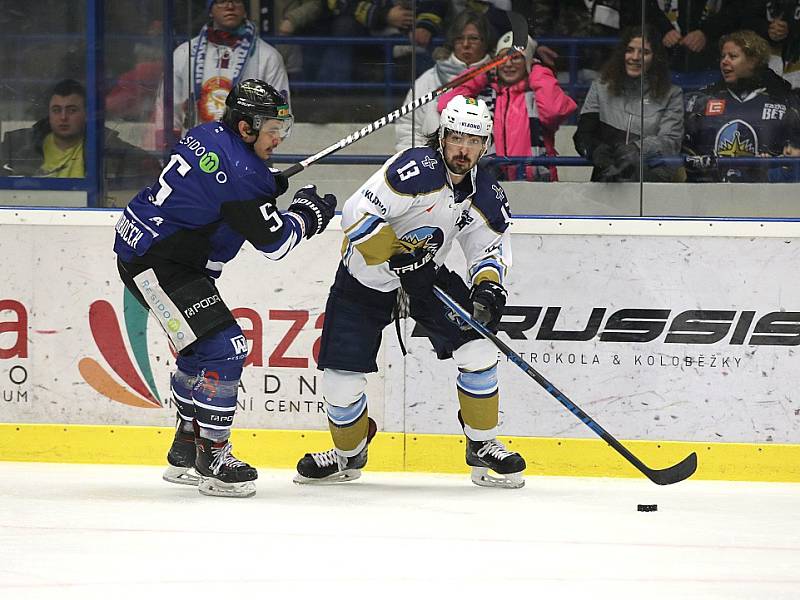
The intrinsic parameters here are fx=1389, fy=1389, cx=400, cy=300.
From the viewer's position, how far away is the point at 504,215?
4109 mm

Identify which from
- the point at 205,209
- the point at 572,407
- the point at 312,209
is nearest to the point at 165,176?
the point at 205,209

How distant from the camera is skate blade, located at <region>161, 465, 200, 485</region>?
13.7ft

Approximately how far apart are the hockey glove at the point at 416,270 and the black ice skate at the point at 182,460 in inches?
31.4

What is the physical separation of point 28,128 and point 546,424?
6.68 feet

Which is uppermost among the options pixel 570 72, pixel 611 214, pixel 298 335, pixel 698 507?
pixel 570 72

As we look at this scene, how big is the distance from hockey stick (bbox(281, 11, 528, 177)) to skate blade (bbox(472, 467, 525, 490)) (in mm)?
1073

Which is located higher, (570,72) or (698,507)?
(570,72)

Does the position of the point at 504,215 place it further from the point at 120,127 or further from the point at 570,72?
the point at 120,127

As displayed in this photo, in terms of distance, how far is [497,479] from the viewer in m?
4.24

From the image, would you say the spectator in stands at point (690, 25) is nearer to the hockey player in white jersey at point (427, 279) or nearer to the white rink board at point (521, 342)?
the white rink board at point (521, 342)

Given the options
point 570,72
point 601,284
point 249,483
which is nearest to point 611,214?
point 601,284

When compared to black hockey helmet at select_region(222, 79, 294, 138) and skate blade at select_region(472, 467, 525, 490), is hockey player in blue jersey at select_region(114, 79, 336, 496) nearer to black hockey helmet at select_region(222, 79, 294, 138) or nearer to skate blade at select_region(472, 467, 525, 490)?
black hockey helmet at select_region(222, 79, 294, 138)

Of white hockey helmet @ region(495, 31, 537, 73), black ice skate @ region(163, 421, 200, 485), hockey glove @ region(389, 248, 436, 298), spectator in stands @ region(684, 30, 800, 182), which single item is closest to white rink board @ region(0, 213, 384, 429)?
black ice skate @ region(163, 421, 200, 485)

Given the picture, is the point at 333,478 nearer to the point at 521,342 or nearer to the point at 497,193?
the point at 521,342
